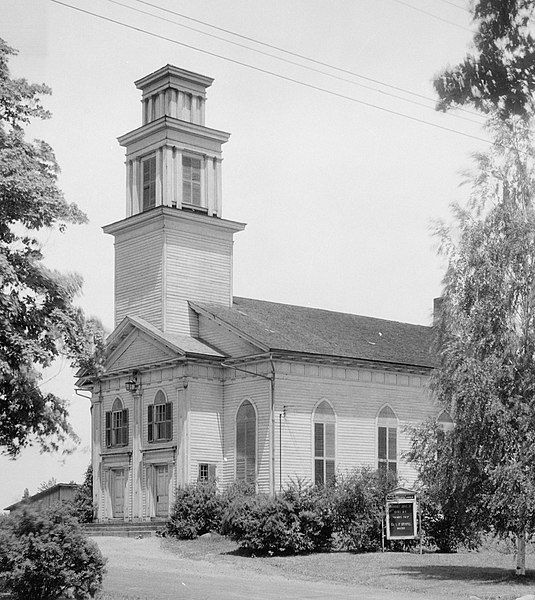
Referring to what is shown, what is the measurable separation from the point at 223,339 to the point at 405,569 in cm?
1823

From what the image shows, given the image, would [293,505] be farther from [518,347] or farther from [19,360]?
[19,360]

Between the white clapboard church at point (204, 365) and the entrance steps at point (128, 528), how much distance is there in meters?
0.95

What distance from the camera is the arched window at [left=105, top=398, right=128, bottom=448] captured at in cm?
4762

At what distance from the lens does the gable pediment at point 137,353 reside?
150 feet

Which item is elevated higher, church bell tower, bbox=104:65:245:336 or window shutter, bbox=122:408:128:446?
church bell tower, bbox=104:65:245:336

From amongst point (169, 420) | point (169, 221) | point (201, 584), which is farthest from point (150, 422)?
point (201, 584)

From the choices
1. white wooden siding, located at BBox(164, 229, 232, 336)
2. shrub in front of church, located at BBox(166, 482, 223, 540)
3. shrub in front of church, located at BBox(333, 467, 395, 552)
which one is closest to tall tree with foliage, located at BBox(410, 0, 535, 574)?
shrub in front of church, located at BBox(333, 467, 395, 552)

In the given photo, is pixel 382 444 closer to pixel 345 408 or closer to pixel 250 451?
pixel 345 408

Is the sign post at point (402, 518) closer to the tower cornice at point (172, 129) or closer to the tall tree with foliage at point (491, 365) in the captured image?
the tall tree with foliage at point (491, 365)

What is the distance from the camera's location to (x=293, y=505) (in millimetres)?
35188

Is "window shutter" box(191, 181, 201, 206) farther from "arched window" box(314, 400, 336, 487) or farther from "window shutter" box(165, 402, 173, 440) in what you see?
"arched window" box(314, 400, 336, 487)

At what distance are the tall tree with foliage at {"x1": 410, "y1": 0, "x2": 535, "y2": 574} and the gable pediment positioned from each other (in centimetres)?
1832

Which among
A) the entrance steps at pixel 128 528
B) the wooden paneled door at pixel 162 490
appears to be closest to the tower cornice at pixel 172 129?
the wooden paneled door at pixel 162 490

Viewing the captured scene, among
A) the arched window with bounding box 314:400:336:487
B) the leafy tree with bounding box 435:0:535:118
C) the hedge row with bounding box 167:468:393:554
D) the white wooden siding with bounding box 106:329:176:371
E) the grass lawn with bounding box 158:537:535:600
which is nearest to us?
the leafy tree with bounding box 435:0:535:118
